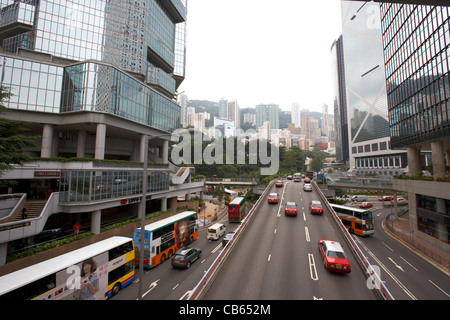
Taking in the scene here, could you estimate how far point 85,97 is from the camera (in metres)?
32.2

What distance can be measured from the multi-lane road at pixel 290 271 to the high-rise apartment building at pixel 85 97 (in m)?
14.1

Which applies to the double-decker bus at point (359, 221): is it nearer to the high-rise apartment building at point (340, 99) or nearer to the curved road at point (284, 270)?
the curved road at point (284, 270)

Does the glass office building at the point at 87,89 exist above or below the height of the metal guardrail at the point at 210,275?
above

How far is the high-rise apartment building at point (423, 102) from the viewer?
2670cm

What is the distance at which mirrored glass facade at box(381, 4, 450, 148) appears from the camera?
26984mm

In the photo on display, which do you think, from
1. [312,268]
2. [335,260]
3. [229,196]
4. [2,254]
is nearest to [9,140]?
[2,254]

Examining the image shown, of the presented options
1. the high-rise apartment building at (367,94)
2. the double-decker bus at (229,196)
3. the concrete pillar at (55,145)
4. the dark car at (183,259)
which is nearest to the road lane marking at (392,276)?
the dark car at (183,259)

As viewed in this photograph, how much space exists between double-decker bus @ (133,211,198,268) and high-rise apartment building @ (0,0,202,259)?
30.4ft

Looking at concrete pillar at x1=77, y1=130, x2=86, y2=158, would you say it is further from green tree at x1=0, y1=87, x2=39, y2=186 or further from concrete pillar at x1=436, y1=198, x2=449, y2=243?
concrete pillar at x1=436, y1=198, x2=449, y2=243

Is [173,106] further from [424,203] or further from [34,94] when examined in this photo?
[424,203]

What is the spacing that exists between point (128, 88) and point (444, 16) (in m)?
45.7

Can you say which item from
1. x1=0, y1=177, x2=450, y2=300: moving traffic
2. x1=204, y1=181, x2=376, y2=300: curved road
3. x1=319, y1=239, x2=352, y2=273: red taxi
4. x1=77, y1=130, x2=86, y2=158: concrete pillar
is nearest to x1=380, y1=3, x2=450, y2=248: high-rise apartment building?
x1=0, y1=177, x2=450, y2=300: moving traffic

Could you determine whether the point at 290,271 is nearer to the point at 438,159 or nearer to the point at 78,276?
the point at 78,276
